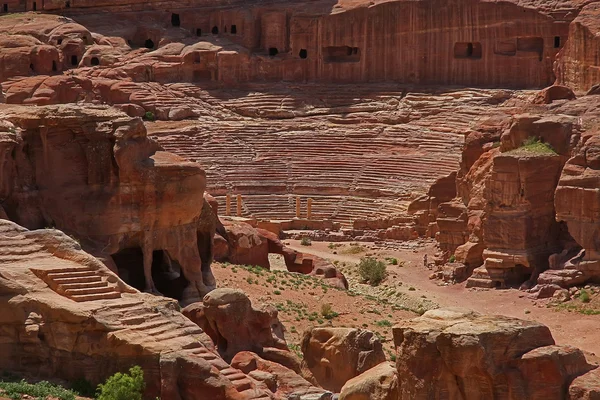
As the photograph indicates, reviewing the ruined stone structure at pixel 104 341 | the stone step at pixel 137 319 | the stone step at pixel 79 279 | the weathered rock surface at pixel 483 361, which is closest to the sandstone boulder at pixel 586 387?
the weathered rock surface at pixel 483 361

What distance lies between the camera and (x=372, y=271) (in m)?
44.1

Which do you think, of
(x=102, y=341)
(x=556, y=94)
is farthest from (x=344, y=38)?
(x=102, y=341)

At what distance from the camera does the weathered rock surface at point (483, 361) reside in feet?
66.7

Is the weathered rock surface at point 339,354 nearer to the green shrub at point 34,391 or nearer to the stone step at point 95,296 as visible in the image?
the stone step at point 95,296

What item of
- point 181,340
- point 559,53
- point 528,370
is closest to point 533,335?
point 528,370

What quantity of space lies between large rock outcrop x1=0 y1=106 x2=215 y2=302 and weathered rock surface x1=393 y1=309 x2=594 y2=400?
11619 millimetres

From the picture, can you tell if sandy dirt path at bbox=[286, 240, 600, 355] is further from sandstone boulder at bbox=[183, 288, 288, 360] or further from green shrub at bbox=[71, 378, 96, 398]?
green shrub at bbox=[71, 378, 96, 398]

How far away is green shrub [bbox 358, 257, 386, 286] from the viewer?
→ 44.0m

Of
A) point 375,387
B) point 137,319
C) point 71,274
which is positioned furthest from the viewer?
point 71,274

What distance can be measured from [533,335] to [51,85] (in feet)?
130

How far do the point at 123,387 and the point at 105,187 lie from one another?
33.3 feet

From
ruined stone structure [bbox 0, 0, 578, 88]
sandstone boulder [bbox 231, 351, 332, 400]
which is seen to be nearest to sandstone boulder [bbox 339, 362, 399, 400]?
sandstone boulder [bbox 231, 351, 332, 400]

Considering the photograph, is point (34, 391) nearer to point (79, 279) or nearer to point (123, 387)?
point (123, 387)

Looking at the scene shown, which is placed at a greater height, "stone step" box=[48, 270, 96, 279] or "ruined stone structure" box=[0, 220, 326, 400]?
"stone step" box=[48, 270, 96, 279]
